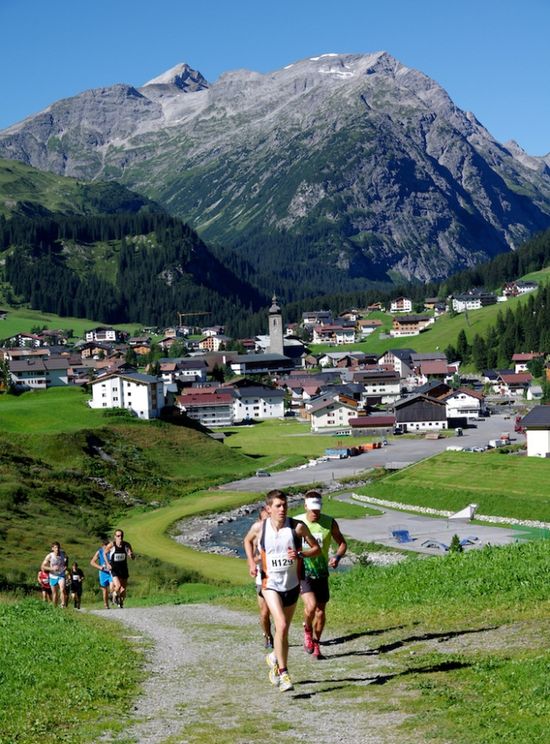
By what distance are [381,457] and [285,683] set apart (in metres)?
99.8

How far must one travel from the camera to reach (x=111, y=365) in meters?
197

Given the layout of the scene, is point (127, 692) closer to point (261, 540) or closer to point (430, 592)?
point (261, 540)

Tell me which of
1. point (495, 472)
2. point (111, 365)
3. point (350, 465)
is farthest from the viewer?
point (111, 365)

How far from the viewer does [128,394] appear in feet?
379

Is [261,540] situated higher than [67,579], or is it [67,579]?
[261,540]

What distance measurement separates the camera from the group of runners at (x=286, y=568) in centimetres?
1417

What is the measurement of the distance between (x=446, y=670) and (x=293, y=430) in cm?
13251

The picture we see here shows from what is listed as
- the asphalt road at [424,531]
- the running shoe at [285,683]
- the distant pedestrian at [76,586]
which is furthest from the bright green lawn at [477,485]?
the running shoe at [285,683]

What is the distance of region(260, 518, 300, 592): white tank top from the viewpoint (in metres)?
14.5

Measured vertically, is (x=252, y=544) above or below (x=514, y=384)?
above

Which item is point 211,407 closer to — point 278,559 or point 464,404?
point 464,404

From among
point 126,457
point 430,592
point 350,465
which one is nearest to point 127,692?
point 430,592

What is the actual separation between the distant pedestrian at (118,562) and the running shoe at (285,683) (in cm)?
1273

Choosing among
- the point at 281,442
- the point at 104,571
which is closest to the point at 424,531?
the point at 104,571
